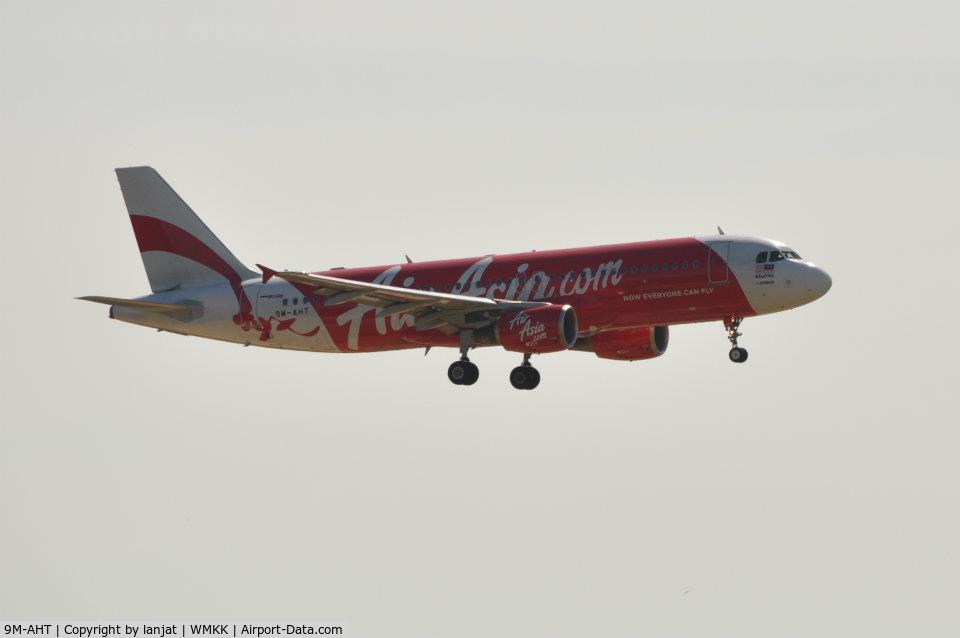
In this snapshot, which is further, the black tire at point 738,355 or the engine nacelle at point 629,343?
the engine nacelle at point 629,343

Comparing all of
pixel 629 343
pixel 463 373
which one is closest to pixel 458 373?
pixel 463 373

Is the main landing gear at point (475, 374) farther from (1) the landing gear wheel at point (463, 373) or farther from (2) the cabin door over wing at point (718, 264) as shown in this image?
(2) the cabin door over wing at point (718, 264)

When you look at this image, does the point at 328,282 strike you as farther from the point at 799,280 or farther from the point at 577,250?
the point at 799,280

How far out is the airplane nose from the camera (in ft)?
196

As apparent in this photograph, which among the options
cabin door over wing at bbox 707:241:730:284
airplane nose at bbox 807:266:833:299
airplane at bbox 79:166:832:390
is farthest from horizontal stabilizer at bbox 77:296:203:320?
airplane nose at bbox 807:266:833:299

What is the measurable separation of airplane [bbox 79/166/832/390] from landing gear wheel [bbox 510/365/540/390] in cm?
5

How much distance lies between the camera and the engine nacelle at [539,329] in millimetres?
59500

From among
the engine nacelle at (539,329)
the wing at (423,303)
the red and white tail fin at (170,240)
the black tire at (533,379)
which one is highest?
the red and white tail fin at (170,240)

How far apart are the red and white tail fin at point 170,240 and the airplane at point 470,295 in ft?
0.15

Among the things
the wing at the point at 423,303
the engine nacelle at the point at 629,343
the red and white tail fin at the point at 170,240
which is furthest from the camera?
the red and white tail fin at the point at 170,240

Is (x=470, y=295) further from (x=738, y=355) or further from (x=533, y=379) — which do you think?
(x=738, y=355)

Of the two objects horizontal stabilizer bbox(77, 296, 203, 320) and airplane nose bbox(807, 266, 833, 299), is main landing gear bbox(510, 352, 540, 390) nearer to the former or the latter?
airplane nose bbox(807, 266, 833, 299)

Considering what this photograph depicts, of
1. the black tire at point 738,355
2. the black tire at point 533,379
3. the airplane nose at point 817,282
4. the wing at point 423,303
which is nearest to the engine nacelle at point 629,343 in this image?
the black tire at point 533,379

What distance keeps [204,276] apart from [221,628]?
15.1 m
